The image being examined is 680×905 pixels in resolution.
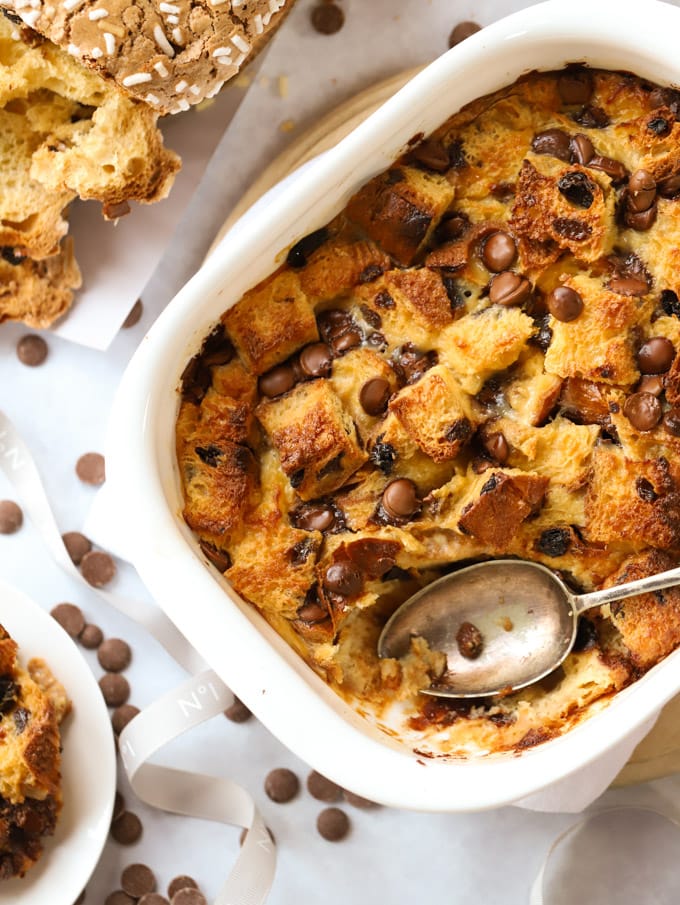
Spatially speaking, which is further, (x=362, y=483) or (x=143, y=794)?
(x=143, y=794)

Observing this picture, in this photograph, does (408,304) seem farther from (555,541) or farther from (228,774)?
(228,774)

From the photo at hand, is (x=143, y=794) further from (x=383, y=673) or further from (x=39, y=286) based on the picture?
(x=39, y=286)

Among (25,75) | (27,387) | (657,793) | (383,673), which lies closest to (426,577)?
(383,673)

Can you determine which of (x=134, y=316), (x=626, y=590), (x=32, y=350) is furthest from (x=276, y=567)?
(x=32, y=350)

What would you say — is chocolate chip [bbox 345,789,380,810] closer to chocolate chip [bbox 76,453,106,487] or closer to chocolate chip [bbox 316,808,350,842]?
chocolate chip [bbox 316,808,350,842]

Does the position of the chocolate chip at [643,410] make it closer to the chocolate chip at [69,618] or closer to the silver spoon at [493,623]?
the silver spoon at [493,623]

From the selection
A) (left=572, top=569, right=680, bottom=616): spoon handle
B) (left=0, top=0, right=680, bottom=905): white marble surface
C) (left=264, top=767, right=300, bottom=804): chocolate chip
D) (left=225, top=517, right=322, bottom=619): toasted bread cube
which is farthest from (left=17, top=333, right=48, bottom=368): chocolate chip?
(left=572, top=569, right=680, bottom=616): spoon handle

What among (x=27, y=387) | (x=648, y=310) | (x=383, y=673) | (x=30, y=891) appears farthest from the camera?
(x=27, y=387)
